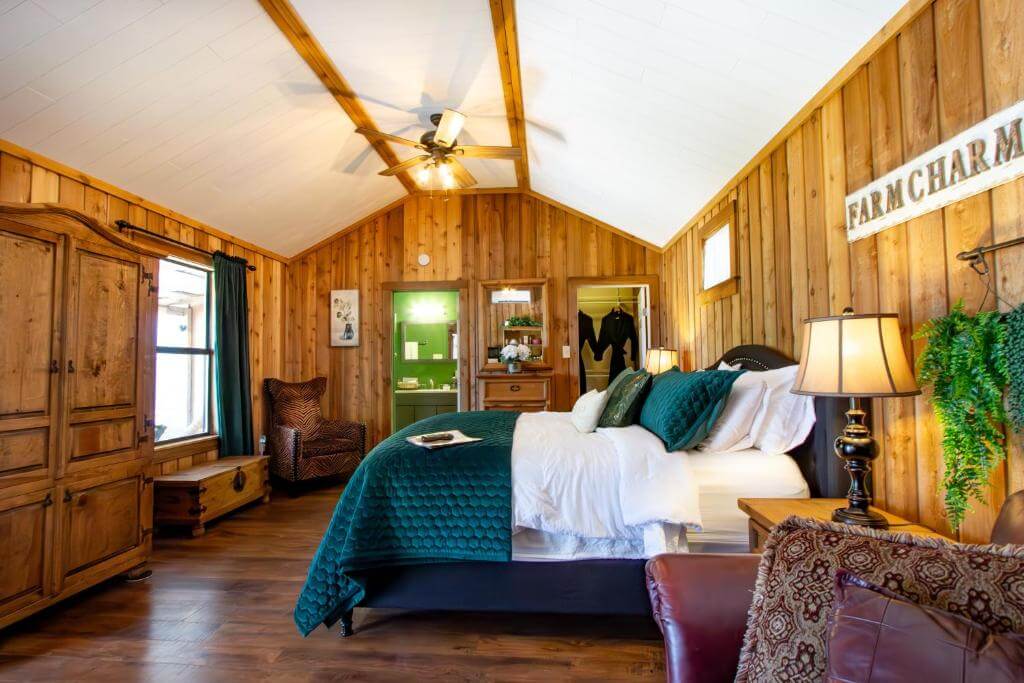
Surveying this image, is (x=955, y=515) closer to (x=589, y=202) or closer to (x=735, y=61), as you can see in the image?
(x=735, y=61)

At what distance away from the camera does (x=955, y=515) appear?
49.6 inches

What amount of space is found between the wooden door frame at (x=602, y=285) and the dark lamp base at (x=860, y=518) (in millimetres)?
3563

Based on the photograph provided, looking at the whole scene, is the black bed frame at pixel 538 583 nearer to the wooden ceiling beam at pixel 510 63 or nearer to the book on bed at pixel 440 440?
the book on bed at pixel 440 440

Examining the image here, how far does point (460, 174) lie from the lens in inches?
145

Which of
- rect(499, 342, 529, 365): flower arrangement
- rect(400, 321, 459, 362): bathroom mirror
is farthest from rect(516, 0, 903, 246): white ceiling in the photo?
rect(400, 321, 459, 362): bathroom mirror

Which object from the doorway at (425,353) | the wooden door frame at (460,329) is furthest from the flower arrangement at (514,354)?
the doorway at (425,353)

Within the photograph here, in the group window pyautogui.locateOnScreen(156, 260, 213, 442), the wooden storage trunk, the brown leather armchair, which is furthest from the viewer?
window pyautogui.locateOnScreen(156, 260, 213, 442)

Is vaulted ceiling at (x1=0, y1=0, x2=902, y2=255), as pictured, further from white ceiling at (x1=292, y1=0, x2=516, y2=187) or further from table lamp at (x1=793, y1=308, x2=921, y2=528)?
table lamp at (x1=793, y1=308, x2=921, y2=528)

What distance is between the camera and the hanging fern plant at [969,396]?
118 centimetres

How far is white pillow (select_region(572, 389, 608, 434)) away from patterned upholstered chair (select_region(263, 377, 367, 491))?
9.07ft

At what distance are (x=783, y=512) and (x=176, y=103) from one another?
3.60 meters

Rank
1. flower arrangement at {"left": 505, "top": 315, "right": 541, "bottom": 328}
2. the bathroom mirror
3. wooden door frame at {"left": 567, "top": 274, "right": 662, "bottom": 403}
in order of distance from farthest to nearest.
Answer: the bathroom mirror, flower arrangement at {"left": 505, "top": 315, "right": 541, "bottom": 328}, wooden door frame at {"left": 567, "top": 274, "right": 662, "bottom": 403}

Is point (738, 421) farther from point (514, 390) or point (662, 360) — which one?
point (514, 390)

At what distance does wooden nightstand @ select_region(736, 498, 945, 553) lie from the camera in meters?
1.53
